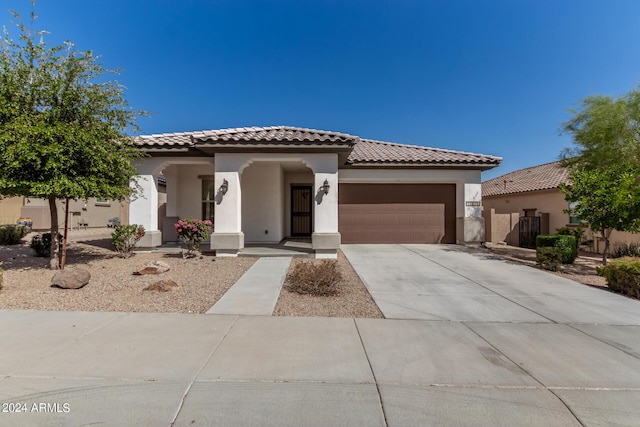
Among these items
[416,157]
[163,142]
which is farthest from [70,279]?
[416,157]

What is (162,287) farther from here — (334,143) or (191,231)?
(334,143)

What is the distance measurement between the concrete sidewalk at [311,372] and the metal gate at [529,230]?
464 inches

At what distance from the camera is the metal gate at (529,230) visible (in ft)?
49.2

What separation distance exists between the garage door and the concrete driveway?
3.46m

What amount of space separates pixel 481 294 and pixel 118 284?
771 cm

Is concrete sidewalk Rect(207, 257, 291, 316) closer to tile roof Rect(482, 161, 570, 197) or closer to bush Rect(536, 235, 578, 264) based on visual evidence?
bush Rect(536, 235, 578, 264)

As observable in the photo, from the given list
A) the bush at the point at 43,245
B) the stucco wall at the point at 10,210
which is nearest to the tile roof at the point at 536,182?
the bush at the point at 43,245

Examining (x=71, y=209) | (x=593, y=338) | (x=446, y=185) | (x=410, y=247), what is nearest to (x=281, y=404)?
(x=593, y=338)

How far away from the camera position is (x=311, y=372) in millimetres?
3227

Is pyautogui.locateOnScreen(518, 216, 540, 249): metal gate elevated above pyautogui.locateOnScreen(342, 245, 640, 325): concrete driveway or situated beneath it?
elevated above

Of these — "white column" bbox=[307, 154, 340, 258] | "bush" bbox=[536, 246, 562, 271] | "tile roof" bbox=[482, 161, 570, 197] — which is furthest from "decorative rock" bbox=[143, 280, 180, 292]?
"tile roof" bbox=[482, 161, 570, 197]

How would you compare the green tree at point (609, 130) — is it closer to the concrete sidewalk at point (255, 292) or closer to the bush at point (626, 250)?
the bush at point (626, 250)

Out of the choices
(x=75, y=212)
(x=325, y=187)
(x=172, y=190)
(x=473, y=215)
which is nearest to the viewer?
(x=325, y=187)

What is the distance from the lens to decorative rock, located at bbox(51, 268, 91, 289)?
20.0ft
